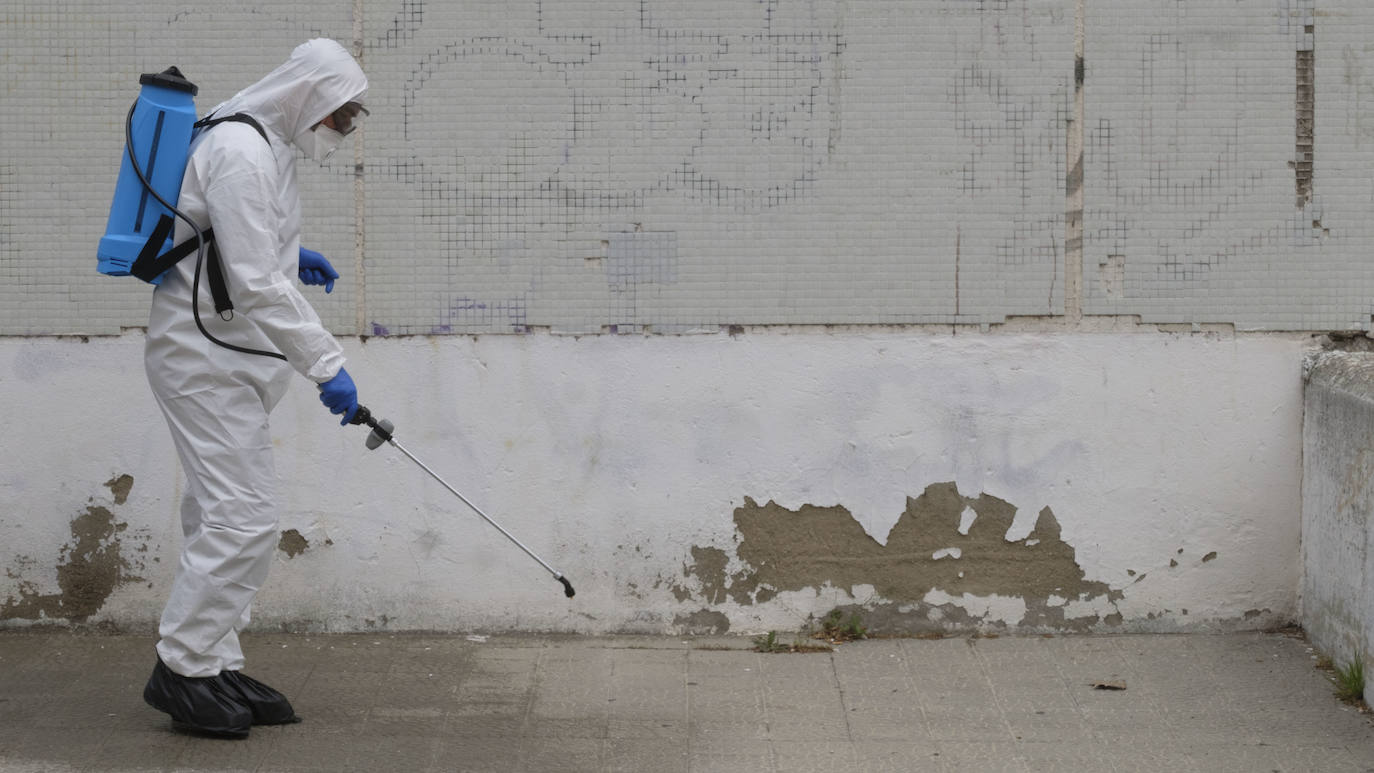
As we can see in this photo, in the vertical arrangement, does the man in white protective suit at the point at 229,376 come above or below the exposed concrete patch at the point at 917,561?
above

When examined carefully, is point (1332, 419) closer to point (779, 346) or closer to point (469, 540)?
point (779, 346)

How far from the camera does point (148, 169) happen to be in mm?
3756

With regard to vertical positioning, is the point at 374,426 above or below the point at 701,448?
above

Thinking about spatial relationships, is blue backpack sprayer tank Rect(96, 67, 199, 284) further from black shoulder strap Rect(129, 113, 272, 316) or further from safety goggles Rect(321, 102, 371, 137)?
safety goggles Rect(321, 102, 371, 137)

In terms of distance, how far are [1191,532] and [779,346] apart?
1592mm

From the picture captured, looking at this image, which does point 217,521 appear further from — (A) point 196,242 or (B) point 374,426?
(A) point 196,242

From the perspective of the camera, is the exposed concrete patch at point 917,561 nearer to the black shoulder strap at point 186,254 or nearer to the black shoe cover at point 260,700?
the black shoe cover at point 260,700

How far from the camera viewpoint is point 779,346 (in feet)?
15.9

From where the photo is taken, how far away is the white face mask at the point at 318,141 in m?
3.99

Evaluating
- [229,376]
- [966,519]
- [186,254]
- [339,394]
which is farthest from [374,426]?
[966,519]

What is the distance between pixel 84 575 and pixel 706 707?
2291 millimetres

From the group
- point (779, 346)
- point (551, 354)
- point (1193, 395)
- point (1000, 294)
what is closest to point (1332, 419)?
point (1193, 395)

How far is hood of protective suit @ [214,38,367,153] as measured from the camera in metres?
3.89

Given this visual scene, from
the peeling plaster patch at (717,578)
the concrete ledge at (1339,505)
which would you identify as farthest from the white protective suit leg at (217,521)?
the concrete ledge at (1339,505)
